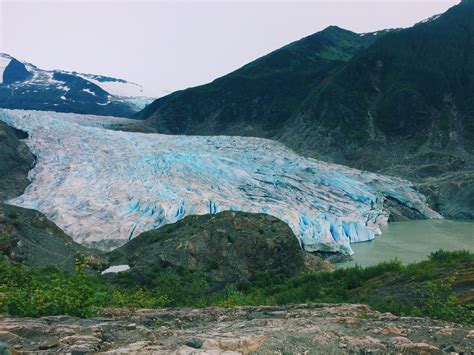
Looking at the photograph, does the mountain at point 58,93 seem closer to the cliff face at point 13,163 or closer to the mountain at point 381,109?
the mountain at point 381,109

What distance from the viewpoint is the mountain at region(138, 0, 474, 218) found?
4016 centimetres

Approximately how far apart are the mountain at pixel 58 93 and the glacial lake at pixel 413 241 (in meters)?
81.2

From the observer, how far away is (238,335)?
356 cm

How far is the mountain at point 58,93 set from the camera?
316 feet

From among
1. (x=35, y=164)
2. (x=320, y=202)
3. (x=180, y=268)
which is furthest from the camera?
(x=35, y=164)

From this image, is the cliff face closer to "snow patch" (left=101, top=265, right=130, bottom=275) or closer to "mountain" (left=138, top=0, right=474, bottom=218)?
"snow patch" (left=101, top=265, right=130, bottom=275)

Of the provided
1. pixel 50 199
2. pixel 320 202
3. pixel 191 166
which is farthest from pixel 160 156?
pixel 320 202

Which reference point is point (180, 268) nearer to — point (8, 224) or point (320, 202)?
point (8, 224)

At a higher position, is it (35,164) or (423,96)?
(423,96)

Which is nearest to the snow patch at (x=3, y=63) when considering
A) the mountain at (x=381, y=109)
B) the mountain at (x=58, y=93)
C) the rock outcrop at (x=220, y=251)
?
the mountain at (x=58, y=93)

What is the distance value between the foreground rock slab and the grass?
0.39 metres

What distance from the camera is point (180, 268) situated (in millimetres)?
11367

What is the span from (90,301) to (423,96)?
51.4 meters

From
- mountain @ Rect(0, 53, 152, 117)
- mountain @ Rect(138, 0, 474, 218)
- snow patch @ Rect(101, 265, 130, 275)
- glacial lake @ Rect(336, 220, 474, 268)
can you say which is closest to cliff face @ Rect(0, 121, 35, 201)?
snow patch @ Rect(101, 265, 130, 275)
